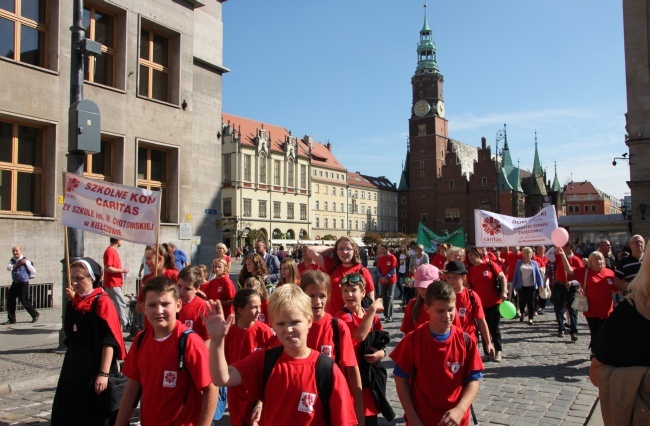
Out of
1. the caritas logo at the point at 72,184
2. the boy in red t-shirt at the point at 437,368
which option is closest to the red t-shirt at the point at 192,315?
the boy in red t-shirt at the point at 437,368

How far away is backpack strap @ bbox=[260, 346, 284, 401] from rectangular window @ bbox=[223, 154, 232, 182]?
2975 inches

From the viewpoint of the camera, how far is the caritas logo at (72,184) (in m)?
8.10

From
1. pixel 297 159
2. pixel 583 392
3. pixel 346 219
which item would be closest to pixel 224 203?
pixel 297 159

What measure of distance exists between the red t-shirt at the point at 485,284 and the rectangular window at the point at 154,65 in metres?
11.7

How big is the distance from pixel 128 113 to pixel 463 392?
14.5m

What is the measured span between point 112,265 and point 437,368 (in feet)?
25.5

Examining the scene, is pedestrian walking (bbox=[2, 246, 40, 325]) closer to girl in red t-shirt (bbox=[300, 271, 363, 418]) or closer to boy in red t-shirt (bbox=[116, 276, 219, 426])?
boy in red t-shirt (bbox=[116, 276, 219, 426])

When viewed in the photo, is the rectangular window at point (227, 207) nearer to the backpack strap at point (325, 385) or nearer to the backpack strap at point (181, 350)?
the backpack strap at point (181, 350)

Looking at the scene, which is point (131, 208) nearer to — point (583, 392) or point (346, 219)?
point (583, 392)

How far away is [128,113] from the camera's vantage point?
16.0 metres

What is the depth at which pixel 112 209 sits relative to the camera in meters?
7.79

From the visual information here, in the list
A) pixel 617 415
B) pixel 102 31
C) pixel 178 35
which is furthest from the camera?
pixel 178 35

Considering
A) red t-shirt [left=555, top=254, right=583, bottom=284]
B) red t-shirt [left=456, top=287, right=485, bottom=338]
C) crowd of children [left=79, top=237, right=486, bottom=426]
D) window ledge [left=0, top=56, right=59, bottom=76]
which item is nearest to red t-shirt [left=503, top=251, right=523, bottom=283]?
red t-shirt [left=555, top=254, right=583, bottom=284]

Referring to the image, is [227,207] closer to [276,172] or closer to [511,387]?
[276,172]
